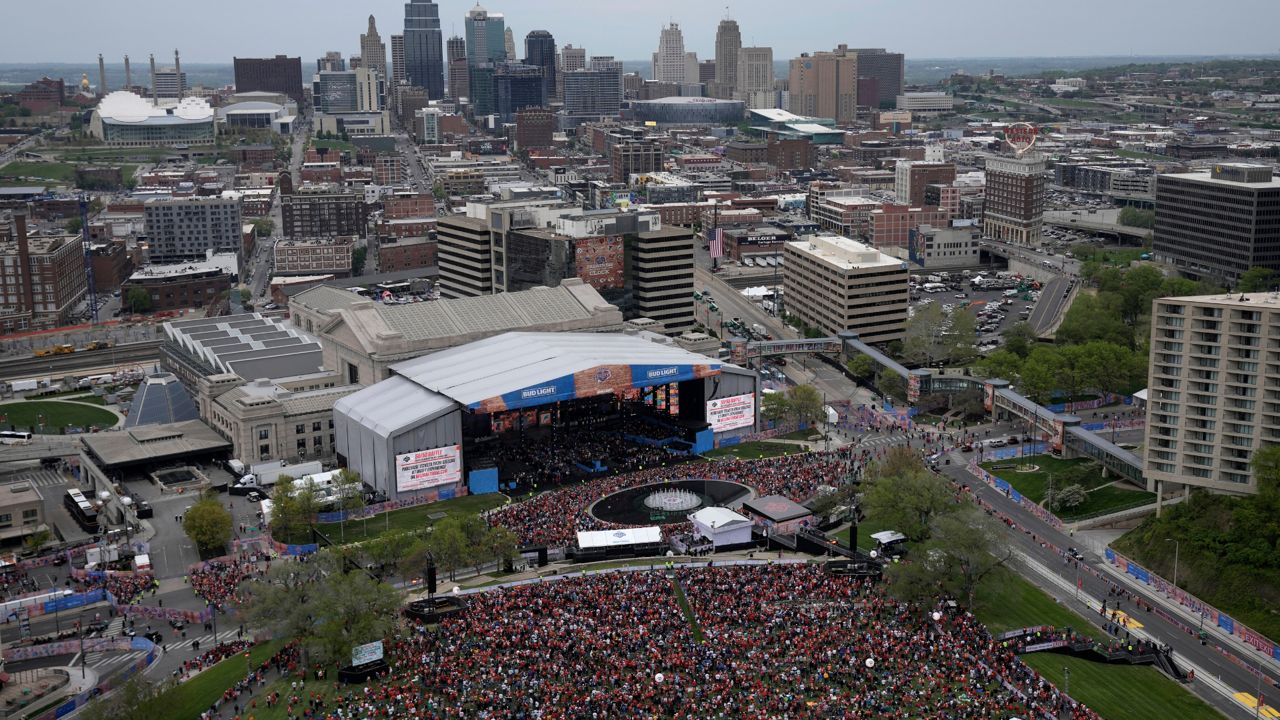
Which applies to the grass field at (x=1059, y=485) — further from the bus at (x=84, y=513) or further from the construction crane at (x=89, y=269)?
the construction crane at (x=89, y=269)

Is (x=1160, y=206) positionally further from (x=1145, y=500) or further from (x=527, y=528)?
(x=527, y=528)

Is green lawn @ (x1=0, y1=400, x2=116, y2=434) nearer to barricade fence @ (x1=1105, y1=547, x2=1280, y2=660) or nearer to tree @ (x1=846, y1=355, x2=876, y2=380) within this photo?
tree @ (x1=846, y1=355, x2=876, y2=380)

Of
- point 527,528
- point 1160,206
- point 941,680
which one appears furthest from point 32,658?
point 1160,206

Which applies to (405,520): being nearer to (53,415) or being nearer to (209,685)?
(209,685)

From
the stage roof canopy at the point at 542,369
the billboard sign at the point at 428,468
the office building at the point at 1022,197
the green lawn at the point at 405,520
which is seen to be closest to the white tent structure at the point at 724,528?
the green lawn at the point at 405,520

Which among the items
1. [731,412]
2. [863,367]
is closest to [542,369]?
[731,412]

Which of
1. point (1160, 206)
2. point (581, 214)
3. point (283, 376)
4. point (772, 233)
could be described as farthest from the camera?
point (772, 233)

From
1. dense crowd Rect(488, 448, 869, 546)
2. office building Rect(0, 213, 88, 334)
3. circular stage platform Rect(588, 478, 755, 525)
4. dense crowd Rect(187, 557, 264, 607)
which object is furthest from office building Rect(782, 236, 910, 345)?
office building Rect(0, 213, 88, 334)
